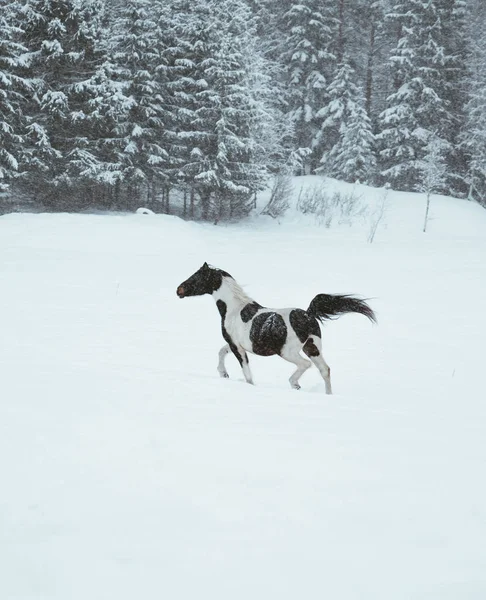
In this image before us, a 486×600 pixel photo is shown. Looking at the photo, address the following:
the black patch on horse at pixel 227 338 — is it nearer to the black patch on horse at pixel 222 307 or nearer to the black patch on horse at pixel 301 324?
the black patch on horse at pixel 222 307

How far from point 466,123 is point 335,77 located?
1064cm

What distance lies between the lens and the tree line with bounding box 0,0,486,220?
23781mm

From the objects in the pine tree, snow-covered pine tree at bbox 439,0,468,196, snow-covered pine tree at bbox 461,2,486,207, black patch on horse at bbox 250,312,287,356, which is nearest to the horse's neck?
black patch on horse at bbox 250,312,287,356

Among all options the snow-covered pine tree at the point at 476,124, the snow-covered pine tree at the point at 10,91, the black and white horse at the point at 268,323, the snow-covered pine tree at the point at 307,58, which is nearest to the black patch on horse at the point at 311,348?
the black and white horse at the point at 268,323

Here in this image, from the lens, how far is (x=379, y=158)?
39.3 meters

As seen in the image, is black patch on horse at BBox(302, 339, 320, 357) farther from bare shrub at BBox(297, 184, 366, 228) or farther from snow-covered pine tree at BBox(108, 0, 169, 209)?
bare shrub at BBox(297, 184, 366, 228)

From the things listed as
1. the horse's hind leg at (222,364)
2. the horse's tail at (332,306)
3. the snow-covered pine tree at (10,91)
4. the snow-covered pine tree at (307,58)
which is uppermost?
the snow-covered pine tree at (307,58)

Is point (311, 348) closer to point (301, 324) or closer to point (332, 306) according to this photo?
point (301, 324)

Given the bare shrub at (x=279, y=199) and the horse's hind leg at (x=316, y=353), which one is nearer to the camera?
the horse's hind leg at (x=316, y=353)

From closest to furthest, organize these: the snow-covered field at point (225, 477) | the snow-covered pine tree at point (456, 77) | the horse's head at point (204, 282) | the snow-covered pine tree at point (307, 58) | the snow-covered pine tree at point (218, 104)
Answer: the snow-covered field at point (225, 477), the horse's head at point (204, 282), the snow-covered pine tree at point (218, 104), the snow-covered pine tree at point (307, 58), the snow-covered pine tree at point (456, 77)

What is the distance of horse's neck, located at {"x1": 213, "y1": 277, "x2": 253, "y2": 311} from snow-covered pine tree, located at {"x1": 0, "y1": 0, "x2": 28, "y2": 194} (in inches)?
786

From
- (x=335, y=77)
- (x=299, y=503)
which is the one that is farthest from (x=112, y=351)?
(x=335, y=77)

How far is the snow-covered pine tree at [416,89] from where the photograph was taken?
1400 inches

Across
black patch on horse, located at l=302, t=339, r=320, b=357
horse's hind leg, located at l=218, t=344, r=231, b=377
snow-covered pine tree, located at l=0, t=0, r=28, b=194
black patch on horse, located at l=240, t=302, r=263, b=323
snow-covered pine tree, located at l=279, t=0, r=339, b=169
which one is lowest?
horse's hind leg, located at l=218, t=344, r=231, b=377
